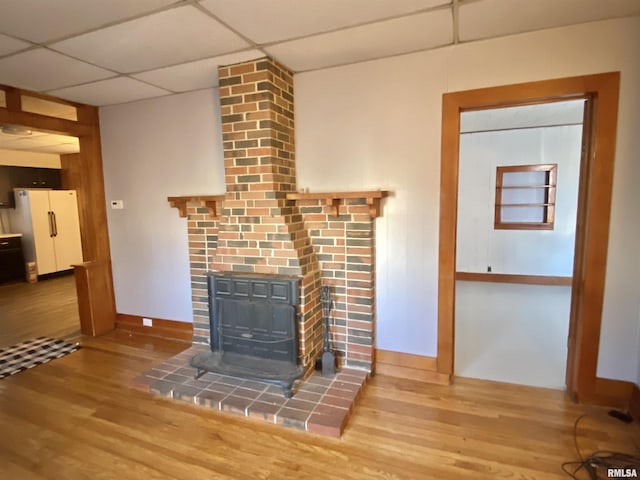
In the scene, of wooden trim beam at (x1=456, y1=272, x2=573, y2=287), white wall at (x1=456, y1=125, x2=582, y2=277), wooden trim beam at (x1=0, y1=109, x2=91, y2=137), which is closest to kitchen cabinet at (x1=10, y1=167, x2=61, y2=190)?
wooden trim beam at (x1=0, y1=109, x2=91, y2=137)

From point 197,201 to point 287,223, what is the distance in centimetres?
112

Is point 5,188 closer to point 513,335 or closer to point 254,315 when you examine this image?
point 254,315

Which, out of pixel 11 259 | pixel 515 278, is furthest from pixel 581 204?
pixel 11 259

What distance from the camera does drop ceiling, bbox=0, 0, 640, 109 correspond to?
1.81 metres

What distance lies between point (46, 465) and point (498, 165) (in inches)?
266

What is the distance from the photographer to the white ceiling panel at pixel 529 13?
1.85 metres

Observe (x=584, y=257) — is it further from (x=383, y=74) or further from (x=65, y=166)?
(x=65, y=166)

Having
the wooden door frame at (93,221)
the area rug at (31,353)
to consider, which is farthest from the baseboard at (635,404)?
the wooden door frame at (93,221)

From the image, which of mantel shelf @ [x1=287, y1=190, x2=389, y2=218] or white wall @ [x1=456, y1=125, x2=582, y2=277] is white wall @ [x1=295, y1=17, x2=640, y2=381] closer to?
mantel shelf @ [x1=287, y1=190, x2=389, y2=218]

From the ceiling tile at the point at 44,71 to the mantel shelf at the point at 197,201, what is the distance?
1137mm

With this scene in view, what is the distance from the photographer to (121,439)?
82.0 inches

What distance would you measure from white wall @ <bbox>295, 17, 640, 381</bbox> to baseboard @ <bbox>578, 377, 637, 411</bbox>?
5 cm

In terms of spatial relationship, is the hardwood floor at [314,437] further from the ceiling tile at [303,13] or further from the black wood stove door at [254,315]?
the ceiling tile at [303,13]

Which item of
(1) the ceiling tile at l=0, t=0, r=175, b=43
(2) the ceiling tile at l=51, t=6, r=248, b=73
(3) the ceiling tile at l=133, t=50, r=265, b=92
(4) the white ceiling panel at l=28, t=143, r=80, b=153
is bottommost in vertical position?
(1) the ceiling tile at l=0, t=0, r=175, b=43
